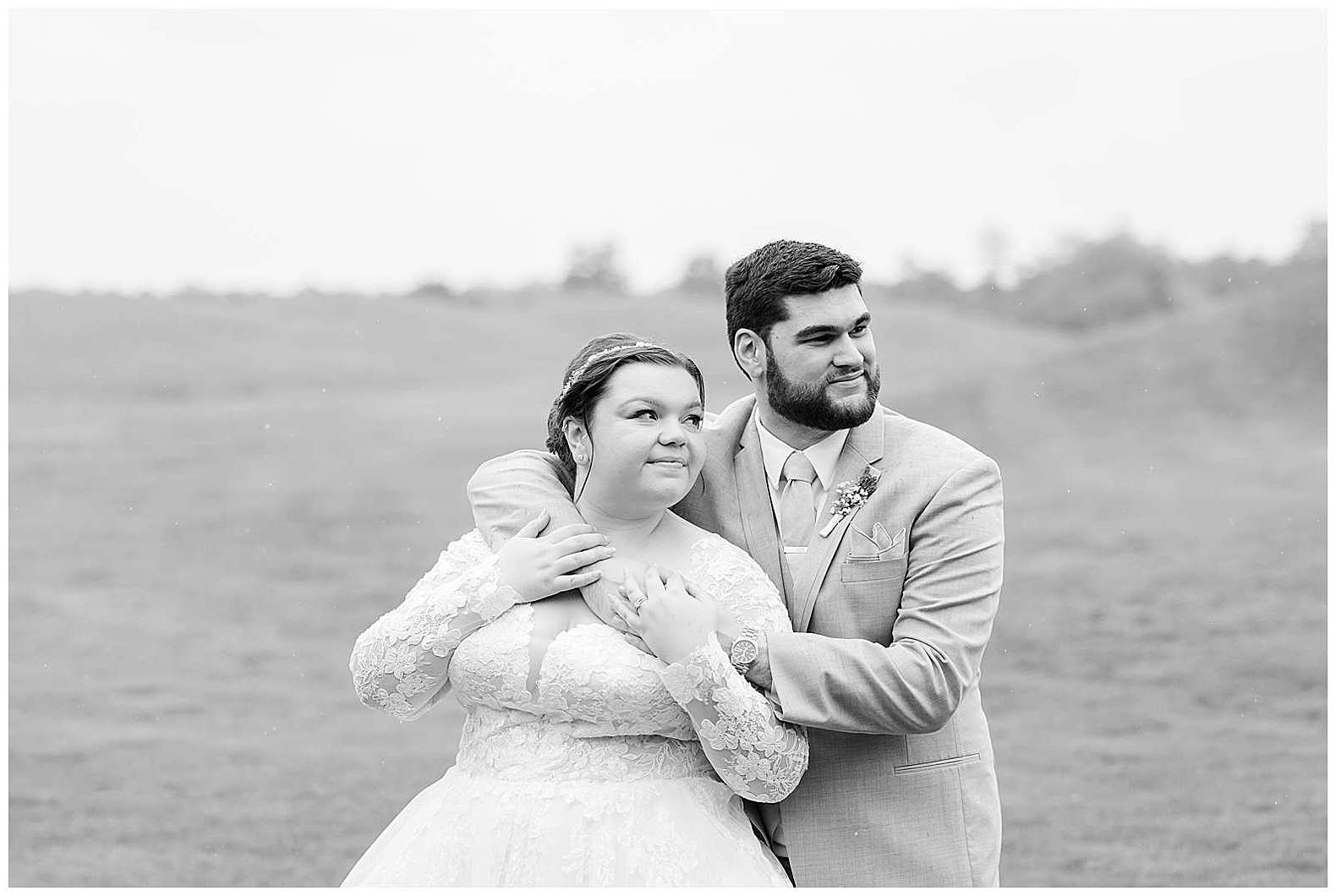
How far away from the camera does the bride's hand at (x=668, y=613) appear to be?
3045 mm

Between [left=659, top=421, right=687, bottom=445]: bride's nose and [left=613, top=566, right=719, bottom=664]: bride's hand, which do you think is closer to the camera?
[left=613, top=566, right=719, bottom=664]: bride's hand

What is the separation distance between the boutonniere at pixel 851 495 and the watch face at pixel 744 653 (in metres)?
0.36

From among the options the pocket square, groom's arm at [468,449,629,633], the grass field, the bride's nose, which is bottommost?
the grass field

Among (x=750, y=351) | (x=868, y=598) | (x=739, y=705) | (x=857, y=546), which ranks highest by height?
(x=750, y=351)

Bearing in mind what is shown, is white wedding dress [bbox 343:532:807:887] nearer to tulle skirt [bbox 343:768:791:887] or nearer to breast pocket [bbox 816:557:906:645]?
tulle skirt [bbox 343:768:791:887]

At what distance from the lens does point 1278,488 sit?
19.7 meters

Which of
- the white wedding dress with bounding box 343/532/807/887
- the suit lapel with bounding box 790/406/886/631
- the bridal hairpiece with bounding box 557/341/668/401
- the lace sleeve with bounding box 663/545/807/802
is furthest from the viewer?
the suit lapel with bounding box 790/406/886/631

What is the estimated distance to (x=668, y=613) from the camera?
3.07 m

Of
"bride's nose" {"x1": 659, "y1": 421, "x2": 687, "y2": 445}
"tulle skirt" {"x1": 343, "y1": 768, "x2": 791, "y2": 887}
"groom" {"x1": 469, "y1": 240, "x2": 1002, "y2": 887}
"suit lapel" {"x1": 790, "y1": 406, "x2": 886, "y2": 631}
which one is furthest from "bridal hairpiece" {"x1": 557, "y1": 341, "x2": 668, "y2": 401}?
"tulle skirt" {"x1": 343, "y1": 768, "x2": 791, "y2": 887}

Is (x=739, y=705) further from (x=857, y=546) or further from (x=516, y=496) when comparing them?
(x=516, y=496)

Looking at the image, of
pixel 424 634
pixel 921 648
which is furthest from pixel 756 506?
pixel 424 634

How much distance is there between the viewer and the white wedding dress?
3.15m

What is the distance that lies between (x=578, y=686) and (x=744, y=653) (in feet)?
1.12

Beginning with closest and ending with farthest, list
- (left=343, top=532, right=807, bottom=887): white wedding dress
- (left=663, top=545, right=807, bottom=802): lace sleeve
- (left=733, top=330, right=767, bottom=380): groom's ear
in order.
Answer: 1. (left=663, top=545, right=807, bottom=802): lace sleeve
2. (left=343, top=532, right=807, bottom=887): white wedding dress
3. (left=733, top=330, right=767, bottom=380): groom's ear
